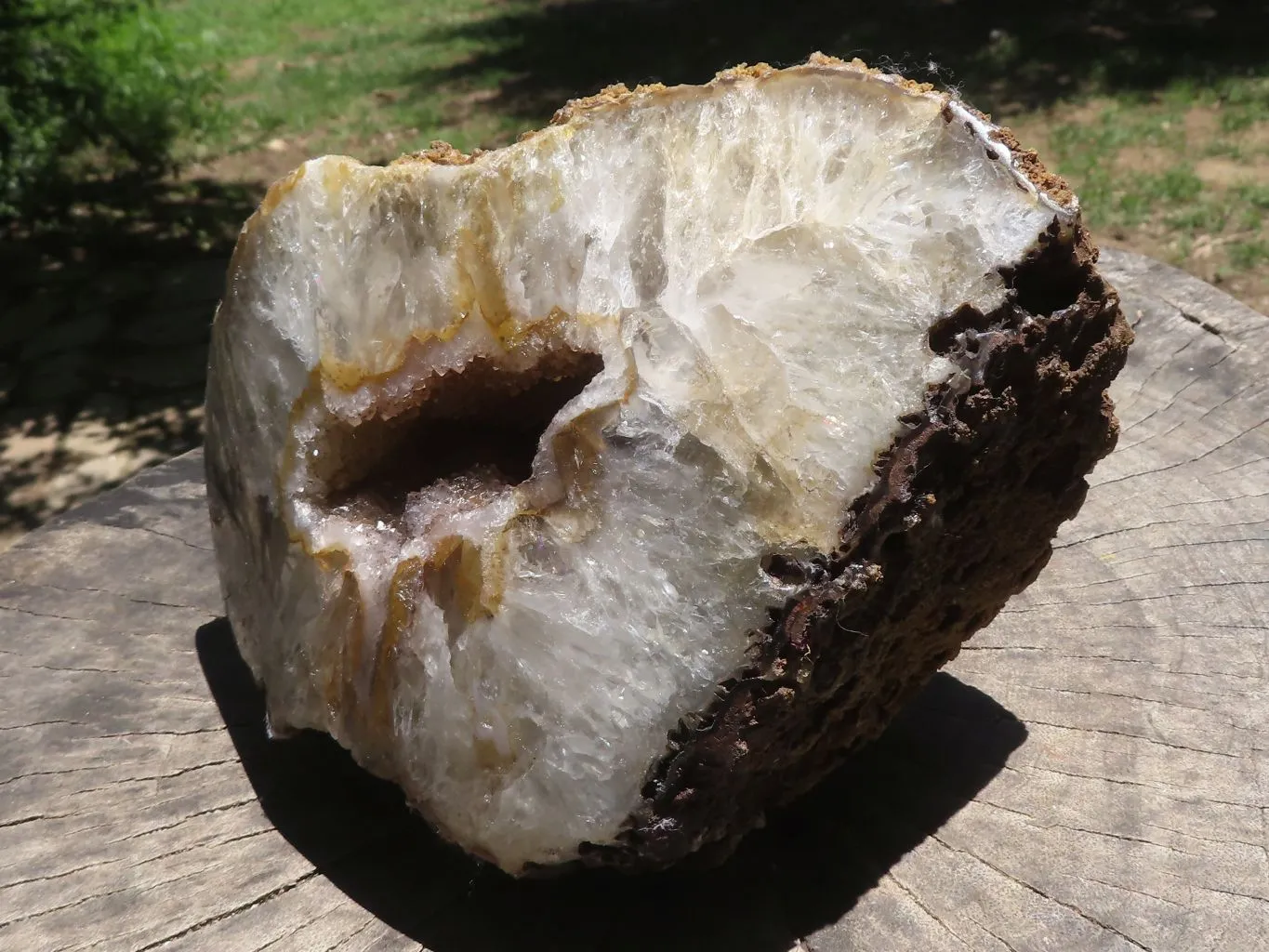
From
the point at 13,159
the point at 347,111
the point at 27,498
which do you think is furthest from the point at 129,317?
Result: the point at 347,111

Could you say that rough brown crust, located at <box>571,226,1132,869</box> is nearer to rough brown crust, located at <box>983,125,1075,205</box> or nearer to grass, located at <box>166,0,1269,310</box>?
rough brown crust, located at <box>983,125,1075,205</box>

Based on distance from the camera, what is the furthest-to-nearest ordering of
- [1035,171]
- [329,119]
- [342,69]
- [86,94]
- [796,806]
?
[342,69], [329,119], [86,94], [796,806], [1035,171]

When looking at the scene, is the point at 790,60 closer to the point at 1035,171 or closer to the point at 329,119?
the point at 329,119

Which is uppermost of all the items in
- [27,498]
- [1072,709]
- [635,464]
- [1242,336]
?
[635,464]

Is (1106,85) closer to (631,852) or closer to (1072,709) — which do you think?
(1072,709)

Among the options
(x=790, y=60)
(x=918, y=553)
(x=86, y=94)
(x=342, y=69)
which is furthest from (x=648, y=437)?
(x=342, y=69)
